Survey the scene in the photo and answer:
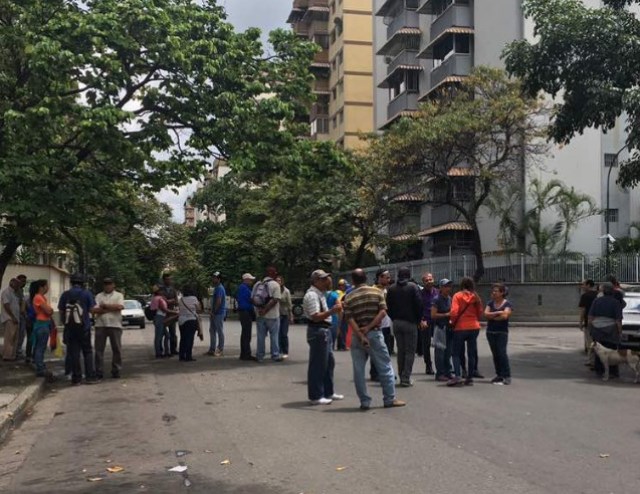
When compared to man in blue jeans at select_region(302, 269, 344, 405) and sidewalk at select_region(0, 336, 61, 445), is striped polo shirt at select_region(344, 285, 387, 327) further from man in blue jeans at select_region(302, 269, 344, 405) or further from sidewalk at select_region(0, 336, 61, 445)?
sidewalk at select_region(0, 336, 61, 445)

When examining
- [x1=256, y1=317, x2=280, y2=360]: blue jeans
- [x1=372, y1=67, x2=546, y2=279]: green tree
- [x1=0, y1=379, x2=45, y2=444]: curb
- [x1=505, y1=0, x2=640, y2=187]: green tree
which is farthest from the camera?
[x1=372, y1=67, x2=546, y2=279]: green tree

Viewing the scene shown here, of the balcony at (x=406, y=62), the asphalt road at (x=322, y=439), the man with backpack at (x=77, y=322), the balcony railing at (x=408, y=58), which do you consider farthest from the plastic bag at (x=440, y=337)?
the balcony railing at (x=408, y=58)

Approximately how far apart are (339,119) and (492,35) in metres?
25.1

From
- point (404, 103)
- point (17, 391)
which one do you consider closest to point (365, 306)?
point (17, 391)

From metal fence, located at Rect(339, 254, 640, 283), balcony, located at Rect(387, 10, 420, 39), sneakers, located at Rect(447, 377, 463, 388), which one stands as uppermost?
balcony, located at Rect(387, 10, 420, 39)

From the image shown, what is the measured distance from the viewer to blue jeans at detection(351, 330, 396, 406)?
9.80 meters

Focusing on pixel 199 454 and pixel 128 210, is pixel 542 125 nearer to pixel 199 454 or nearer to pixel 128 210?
pixel 128 210

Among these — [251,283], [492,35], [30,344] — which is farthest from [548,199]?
[30,344]

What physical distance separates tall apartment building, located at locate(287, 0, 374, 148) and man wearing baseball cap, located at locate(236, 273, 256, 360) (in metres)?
45.5

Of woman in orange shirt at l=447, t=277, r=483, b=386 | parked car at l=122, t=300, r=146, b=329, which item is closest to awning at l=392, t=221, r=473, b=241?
parked car at l=122, t=300, r=146, b=329

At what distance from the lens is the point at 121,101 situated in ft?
50.2

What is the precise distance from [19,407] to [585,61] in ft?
39.9

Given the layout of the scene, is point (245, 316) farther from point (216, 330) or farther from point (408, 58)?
point (408, 58)

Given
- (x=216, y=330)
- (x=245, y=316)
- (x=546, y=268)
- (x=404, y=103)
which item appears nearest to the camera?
(x=245, y=316)
